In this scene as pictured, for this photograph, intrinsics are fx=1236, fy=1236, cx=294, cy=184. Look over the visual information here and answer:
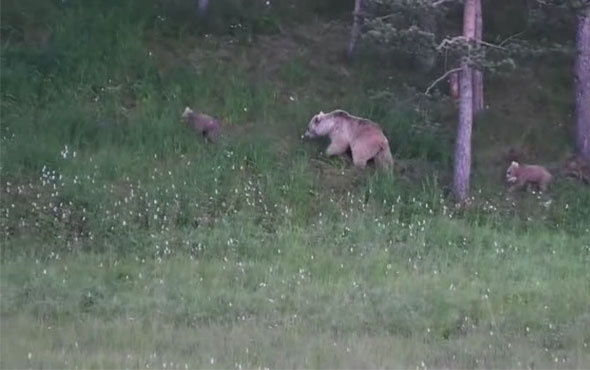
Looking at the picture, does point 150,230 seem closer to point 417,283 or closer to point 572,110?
point 417,283

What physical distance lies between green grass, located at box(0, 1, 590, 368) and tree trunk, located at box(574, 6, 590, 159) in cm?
132

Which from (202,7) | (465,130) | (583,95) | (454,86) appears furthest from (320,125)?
(202,7)

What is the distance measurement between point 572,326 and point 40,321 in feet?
17.4

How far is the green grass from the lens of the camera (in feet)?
38.5

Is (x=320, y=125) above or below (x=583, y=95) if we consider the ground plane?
below

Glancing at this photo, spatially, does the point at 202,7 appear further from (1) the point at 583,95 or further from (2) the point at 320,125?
(1) the point at 583,95

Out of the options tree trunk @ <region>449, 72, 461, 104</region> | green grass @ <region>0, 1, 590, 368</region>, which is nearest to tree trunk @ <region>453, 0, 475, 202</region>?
green grass @ <region>0, 1, 590, 368</region>

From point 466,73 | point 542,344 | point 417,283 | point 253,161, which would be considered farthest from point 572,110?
point 542,344

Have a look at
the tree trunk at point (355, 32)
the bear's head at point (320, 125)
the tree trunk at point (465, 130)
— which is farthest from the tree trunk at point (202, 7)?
the tree trunk at point (465, 130)

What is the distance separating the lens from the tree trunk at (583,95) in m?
19.1

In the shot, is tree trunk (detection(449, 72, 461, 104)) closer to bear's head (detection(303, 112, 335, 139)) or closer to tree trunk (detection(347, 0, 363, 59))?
tree trunk (detection(347, 0, 363, 59))

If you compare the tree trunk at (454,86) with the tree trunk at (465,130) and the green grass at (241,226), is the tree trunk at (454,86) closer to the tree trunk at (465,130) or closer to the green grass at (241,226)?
the green grass at (241,226)

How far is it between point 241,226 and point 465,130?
3.75 metres

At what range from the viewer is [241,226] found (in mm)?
16078
